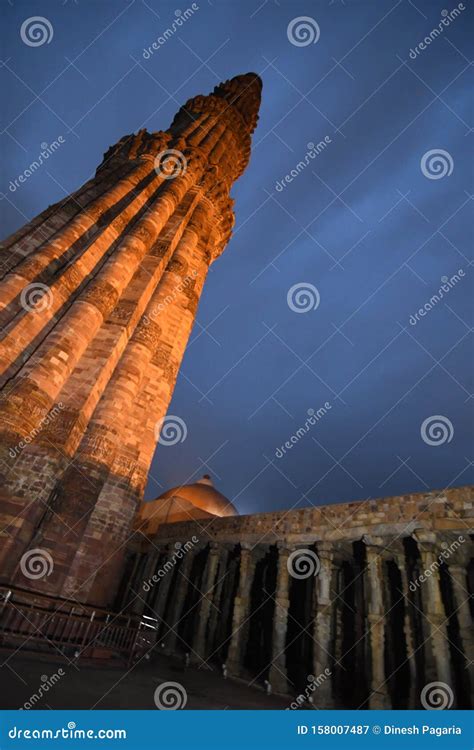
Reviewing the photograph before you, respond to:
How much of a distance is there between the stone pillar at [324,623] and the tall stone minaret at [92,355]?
7302mm

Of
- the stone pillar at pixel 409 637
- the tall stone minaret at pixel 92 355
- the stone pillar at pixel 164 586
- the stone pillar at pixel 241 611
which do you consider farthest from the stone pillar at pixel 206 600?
the stone pillar at pixel 409 637

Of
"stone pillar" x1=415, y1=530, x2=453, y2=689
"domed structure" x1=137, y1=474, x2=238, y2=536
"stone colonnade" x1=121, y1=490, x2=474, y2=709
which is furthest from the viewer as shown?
"domed structure" x1=137, y1=474, x2=238, y2=536

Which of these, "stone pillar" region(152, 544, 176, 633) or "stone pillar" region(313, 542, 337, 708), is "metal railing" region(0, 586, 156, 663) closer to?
"stone pillar" region(313, 542, 337, 708)

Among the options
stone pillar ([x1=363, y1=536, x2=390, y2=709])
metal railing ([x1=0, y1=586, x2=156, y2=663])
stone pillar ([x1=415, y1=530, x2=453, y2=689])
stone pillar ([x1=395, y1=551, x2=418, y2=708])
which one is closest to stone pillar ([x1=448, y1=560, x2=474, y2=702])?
stone pillar ([x1=415, y1=530, x2=453, y2=689])

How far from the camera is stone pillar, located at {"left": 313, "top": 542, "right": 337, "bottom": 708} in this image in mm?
9305

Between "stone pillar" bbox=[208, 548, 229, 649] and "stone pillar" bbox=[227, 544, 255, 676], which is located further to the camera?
"stone pillar" bbox=[208, 548, 229, 649]

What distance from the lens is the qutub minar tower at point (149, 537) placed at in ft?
29.9

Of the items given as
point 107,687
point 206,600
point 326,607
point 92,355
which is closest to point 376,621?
point 326,607

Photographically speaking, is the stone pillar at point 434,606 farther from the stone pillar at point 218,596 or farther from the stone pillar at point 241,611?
the stone pillar at point 218,596

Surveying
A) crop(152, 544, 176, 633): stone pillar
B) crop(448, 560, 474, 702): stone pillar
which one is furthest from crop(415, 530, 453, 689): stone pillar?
crop(152, 544, 176, 633): stone pillar

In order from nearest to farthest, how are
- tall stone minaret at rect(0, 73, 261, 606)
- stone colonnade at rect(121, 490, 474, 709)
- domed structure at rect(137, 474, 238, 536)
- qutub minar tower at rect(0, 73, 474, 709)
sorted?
stone colonnade at rect(121, 490, 474, 709) < qutub minar tower at rect(0, 73, 474, 709) < tall stone minaret at rect(0, 73, 261, 606) < domed structure at rect(137, 474, 238, 536)

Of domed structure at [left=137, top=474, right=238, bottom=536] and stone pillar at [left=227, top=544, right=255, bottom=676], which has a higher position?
domed structure at [left=137, top=474, right=238, bottom=536]

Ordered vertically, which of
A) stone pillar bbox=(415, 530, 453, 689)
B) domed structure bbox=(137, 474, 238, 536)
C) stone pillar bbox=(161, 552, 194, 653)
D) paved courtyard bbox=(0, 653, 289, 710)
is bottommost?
paved courtyard bbox=(0, 653, 289, 710)

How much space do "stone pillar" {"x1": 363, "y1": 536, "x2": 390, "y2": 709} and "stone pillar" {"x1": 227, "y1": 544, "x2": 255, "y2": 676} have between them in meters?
3.95
